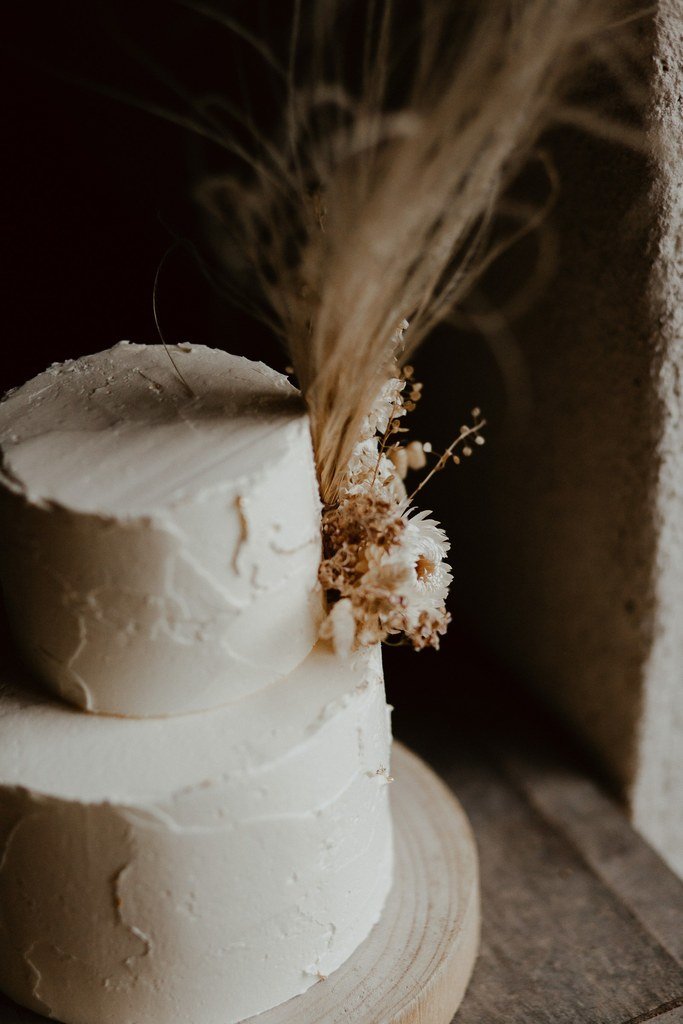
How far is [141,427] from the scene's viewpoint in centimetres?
87

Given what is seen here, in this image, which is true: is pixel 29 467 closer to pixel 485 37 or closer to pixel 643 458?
pixel 485 37

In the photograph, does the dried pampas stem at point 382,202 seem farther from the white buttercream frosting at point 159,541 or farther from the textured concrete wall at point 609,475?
the textured concrete wall at point 609,475

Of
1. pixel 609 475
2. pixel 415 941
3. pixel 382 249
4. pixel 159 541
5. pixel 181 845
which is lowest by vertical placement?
pixel 415 941

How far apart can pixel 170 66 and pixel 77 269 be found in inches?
14.0

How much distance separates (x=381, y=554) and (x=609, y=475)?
1.84 feet

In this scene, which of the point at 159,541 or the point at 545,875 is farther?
the point at 545,875

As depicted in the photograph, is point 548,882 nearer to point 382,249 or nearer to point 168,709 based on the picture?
point 168,709

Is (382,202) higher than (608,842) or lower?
higher

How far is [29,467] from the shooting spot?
82cm

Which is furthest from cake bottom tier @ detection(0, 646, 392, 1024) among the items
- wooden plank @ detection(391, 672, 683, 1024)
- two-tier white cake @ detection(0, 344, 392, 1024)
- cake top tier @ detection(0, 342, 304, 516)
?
wooden plank @ detection(391, 672, 683, 1024)

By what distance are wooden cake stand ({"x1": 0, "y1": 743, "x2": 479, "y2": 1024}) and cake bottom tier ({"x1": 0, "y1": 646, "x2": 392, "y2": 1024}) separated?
0.15 feet

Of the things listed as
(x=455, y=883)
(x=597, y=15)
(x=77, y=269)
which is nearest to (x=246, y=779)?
(x=455, y=883)

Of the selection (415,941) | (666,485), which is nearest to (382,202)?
→ (666,485)

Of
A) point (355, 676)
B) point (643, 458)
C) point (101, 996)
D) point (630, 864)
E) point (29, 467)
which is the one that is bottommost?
point (630, 864)
